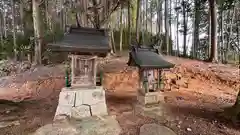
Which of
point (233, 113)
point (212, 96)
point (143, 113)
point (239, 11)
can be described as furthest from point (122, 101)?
point (239, 11)

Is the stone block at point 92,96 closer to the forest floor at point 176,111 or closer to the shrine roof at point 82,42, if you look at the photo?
the forest floor at point 176,111

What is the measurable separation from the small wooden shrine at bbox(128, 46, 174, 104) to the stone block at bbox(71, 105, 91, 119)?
5.78ft

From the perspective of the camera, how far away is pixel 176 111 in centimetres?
580

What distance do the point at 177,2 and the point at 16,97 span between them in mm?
16729

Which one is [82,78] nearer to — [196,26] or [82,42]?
[82,42]

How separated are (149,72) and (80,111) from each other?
242 centimetres

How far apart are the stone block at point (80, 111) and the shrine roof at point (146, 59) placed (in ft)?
6.29

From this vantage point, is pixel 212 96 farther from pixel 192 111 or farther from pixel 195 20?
pixel 195 20

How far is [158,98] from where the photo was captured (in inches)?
241

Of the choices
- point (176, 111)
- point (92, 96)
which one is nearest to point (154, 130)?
point (176, 111)

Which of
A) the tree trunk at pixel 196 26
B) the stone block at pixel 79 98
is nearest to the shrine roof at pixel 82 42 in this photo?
the stone block at pixel 79 98

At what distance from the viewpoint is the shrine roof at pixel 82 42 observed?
486cm

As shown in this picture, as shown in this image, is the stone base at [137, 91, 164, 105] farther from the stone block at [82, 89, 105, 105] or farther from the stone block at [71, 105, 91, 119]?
the stone block at [71, 105, 91, 119]

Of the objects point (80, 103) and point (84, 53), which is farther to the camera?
point (84, 53)
